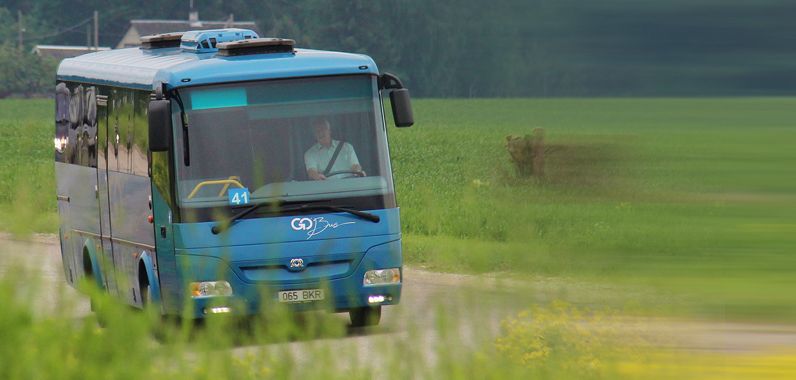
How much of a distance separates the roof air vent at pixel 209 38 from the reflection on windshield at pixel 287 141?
1253 mm

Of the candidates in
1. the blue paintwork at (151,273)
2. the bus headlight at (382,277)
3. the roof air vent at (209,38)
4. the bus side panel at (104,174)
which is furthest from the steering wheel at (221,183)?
the bus side panel at (104,174)

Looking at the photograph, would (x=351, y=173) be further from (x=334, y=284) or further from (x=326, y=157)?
(x=334, y=284)

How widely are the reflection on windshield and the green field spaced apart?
9.40 meters

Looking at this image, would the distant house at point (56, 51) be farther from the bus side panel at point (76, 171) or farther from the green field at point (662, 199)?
the green field at point (662, 199)

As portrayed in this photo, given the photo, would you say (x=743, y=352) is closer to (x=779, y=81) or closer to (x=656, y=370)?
(x=656, y=370)

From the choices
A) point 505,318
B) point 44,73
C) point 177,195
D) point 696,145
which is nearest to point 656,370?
point 696,145

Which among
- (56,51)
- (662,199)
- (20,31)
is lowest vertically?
(56,51)

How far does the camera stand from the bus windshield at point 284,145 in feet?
42.8

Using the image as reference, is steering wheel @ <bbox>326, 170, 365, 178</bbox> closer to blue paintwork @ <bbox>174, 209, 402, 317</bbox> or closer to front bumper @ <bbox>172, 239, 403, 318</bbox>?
blue paintwork @ <bbox>174, 209, 402, 317</bbox>

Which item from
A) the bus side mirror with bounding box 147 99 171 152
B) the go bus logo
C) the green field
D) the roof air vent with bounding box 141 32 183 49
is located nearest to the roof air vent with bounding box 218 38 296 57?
the bus side mirror with bounding box 147 99 171 152

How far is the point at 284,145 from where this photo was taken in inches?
518

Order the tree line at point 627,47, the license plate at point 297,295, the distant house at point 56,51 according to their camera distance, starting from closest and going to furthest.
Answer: the tree line at point 627,47 → the license plate at point 297,295 → the distant house at point 56,51

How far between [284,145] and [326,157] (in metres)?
0.36

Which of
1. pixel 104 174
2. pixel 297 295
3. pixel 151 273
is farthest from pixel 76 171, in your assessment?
pixel 297 295
